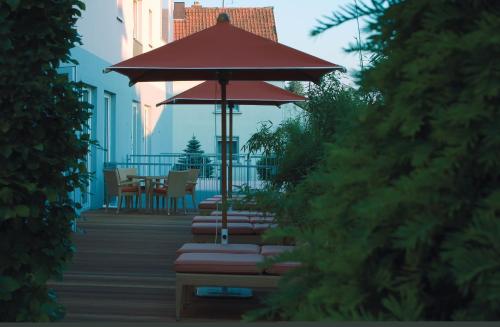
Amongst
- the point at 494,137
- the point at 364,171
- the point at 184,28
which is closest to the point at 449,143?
the point at 494,137

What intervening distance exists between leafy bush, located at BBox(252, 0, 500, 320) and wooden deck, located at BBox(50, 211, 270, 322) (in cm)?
165

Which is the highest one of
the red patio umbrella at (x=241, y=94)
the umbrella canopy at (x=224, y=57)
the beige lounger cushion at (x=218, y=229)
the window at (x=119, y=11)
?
the window at (x=119, y=11)

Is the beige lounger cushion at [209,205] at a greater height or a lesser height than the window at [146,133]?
lesser

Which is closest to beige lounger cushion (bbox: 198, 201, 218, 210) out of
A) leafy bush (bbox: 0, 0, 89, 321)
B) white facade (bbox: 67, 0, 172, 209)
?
white facade (bbox: 67, 0, 172, 209)

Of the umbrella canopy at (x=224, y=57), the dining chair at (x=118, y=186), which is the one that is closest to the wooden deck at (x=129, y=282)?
the umbrella canopy at (x=224, y=57)

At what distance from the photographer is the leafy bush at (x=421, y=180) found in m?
1.19

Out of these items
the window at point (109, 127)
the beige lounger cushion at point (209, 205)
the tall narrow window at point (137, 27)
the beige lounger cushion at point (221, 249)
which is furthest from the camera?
the tall narrow window at point (137, 27)

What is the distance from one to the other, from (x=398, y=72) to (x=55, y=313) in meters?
3.66

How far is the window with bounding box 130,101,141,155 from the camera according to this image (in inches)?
768

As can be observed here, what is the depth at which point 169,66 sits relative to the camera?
5.67 m

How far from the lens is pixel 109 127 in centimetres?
1636

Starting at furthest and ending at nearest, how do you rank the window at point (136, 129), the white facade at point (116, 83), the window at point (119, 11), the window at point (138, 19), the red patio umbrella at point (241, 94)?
the window at point (138, 19) → the window at point (136, 129) → the window at point (119, 11) → the white facade at point (116, 83) → the red patio umbrella at point (241, 94)

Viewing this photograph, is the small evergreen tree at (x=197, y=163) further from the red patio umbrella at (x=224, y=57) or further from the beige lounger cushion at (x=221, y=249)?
the beige lounger cushion at (x=221, y=249)

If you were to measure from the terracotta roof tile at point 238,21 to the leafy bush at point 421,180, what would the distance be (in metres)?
32.4
